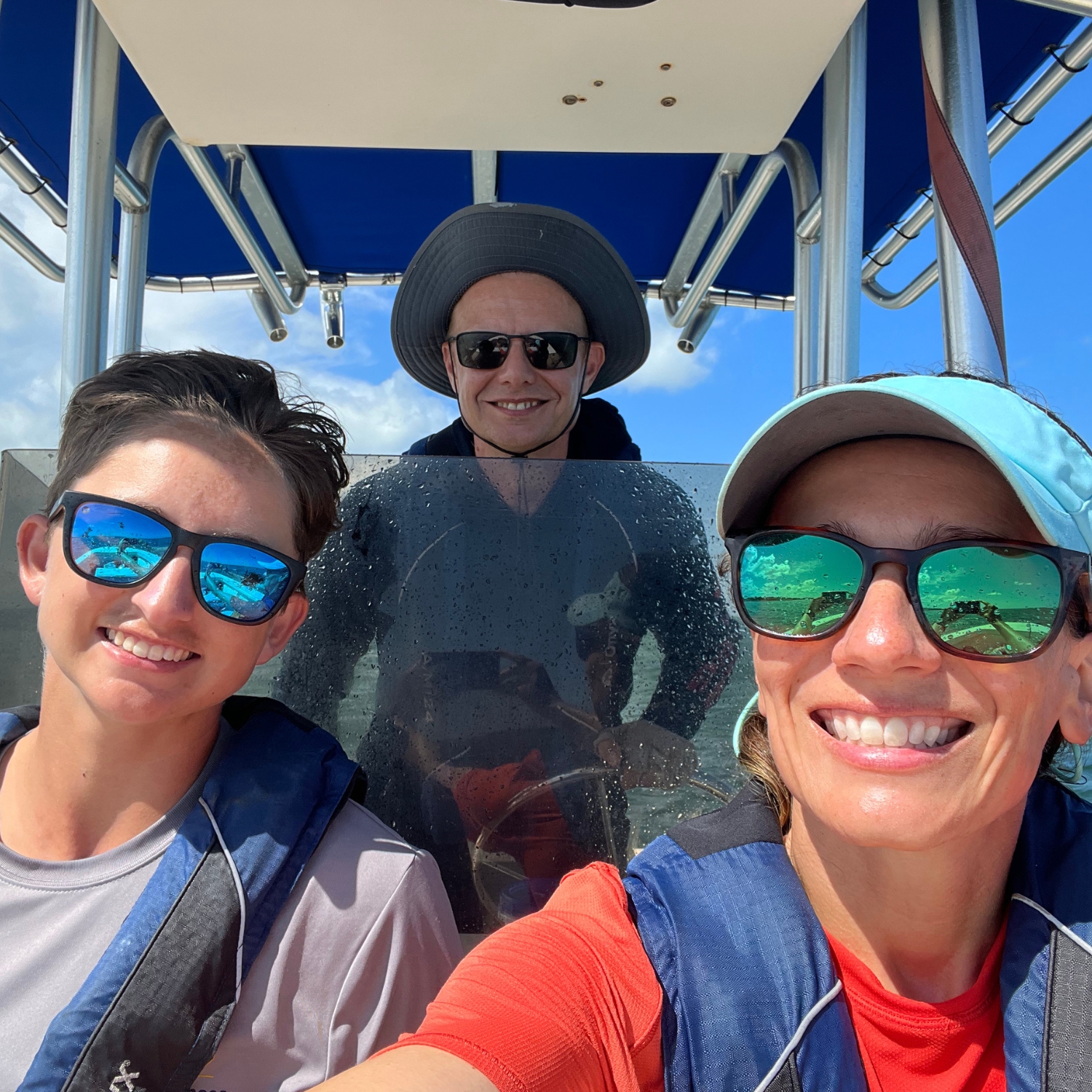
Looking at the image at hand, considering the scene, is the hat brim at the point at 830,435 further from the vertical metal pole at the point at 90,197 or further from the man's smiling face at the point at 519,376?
the vertical metal pole at the point at 90,197

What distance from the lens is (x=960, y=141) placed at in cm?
146

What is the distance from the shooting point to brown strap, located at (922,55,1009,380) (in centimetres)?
143

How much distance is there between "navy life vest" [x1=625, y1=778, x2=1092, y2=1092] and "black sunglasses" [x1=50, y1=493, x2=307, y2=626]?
0.64 m

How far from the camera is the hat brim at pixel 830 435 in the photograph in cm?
89

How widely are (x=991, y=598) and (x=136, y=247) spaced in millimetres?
1824

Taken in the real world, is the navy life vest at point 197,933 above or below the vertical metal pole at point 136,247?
below

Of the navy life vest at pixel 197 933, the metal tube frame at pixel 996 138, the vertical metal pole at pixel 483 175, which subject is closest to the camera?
the navy life vest at pixel 197 933

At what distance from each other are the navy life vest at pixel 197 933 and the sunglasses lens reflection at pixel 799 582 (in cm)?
62

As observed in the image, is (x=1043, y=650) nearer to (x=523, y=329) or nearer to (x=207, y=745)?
(x=207, y=745)

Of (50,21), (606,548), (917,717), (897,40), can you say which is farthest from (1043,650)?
(50,21)

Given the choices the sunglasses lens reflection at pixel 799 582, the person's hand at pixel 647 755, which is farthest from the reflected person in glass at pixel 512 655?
the sunglasses lens reflection at pixel 799 582

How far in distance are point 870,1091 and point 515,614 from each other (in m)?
0.77

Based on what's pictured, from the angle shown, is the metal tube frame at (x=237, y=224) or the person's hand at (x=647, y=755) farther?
the metal tube frame at (x=237, y=224)

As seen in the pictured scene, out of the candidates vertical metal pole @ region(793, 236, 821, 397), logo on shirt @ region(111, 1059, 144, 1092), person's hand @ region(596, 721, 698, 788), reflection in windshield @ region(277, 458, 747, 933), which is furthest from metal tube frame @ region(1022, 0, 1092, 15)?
logo on shirt @ region(111, 1059, 144, 1092)
